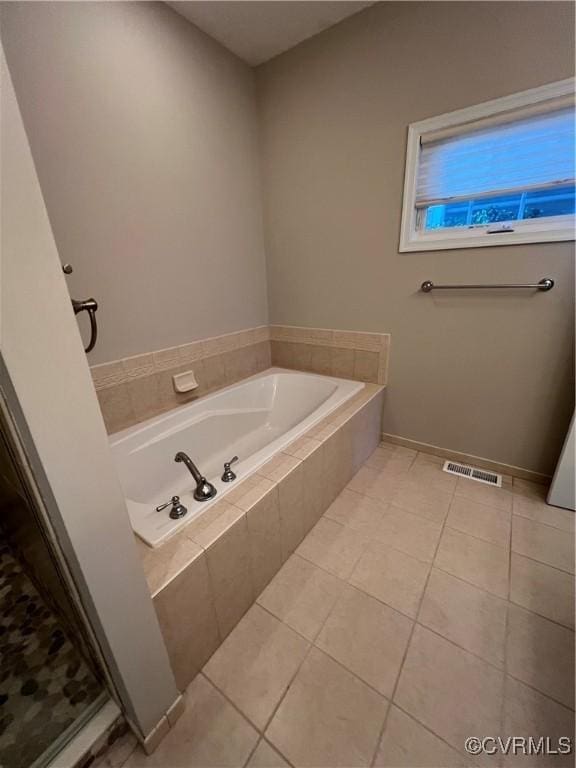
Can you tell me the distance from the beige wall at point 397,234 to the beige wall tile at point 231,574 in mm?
1405

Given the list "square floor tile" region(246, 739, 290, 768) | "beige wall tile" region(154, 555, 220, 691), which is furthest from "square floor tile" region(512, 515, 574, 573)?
"beige wall tile" region(154, 555, 220, 691)

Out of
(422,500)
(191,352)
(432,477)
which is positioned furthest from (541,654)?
(191,352)

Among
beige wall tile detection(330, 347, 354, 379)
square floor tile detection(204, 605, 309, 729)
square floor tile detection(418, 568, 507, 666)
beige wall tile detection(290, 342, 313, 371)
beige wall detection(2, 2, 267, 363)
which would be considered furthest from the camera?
beige wall tile detection(290, 342, 313, 371)

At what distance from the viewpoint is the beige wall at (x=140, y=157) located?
1150 mm

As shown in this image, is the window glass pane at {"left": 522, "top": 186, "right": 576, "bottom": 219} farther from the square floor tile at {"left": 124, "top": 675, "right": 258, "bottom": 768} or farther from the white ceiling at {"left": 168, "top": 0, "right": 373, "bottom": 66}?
the square floor tile at {"left": 124, "top": 675, "right": 258, "bottom": 768}

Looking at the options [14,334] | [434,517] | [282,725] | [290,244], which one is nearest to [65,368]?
[14,334]

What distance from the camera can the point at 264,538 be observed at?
3.72ft

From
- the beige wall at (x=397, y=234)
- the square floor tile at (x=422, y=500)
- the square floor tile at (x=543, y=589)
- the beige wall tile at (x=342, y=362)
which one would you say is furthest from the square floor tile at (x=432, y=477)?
the beige wall tile at (x=342, y=362)

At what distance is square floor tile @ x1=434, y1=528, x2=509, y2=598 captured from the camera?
1205 mm

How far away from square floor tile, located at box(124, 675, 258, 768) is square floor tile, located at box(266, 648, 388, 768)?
83 millimetres

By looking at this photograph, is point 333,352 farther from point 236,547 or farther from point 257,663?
point 257,663

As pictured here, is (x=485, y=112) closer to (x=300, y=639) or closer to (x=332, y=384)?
(x=332, y=384)

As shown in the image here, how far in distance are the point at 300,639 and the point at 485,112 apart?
233 centimetres

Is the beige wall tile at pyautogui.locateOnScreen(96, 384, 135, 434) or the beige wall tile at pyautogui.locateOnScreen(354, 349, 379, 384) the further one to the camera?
the beige wall tile at pyautogui.locateOnScreen(354, 349, 379, 384)
